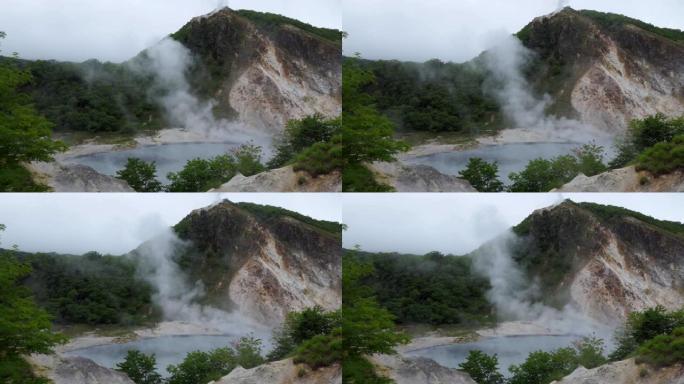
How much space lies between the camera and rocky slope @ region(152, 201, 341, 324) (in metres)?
6.70

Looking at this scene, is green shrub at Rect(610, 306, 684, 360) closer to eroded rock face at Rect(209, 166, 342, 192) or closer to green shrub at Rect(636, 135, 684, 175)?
green shrub at Rect(636, 135, 684, 175)

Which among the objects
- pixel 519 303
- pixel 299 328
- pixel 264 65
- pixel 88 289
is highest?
pixel 264 65

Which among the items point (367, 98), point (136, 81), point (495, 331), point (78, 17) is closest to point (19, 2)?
point (78, 17)

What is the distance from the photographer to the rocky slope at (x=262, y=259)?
22.0 feet

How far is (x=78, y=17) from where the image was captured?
21.7 ft

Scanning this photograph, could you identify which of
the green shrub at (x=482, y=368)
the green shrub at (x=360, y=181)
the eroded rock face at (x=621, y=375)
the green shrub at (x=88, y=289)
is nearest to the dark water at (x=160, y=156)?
the green shrub at (x=88, y=289)

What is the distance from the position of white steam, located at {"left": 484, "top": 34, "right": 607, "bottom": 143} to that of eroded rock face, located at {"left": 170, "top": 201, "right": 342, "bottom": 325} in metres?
1.59

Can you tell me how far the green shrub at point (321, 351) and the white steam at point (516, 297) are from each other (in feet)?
3.72

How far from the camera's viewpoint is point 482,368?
671 cm

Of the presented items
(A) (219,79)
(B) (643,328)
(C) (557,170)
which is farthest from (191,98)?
(B) (643,328)

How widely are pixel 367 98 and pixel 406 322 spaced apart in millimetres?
1634

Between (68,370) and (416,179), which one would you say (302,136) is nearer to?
(416,179)

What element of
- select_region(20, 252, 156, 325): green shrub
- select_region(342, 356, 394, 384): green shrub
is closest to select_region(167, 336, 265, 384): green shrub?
select_region(20, 252, 156, 325): green shrub

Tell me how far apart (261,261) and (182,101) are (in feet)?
4.18
